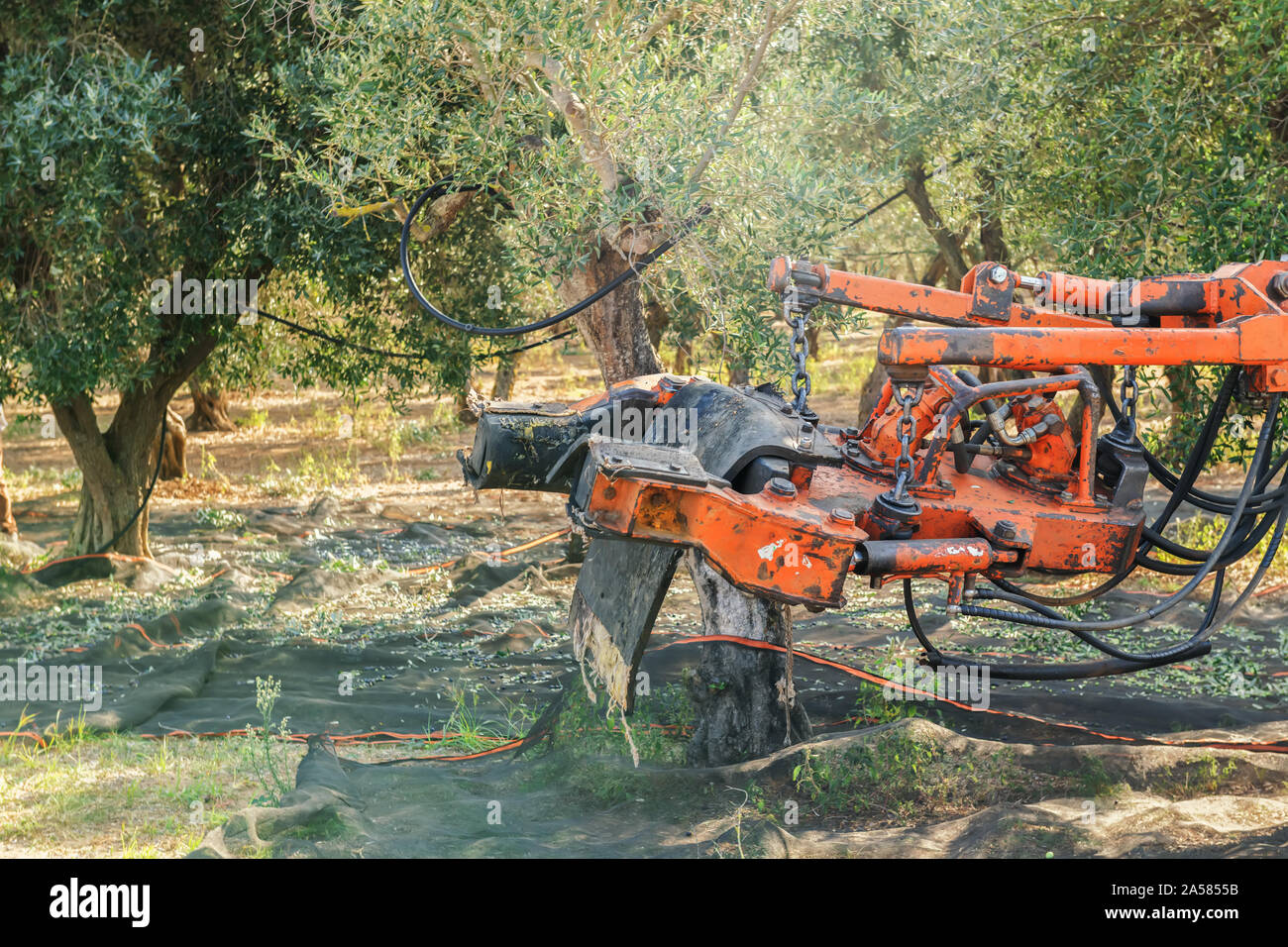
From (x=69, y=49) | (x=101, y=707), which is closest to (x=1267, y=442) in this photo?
(x=101, y=707)

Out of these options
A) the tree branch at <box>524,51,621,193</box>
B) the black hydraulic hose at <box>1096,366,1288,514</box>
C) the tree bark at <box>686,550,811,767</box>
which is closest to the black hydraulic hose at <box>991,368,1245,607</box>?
the black hydraulic hose at <box>1096,366,1288,514</box>

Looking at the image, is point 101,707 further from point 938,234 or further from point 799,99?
point 938,234

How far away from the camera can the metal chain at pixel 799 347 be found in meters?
4.39

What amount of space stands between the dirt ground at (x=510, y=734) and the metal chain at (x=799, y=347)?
163 centimetres

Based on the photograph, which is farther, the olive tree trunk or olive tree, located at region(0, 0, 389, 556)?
→ olive tree, located at region(0, 0, 389, 556)

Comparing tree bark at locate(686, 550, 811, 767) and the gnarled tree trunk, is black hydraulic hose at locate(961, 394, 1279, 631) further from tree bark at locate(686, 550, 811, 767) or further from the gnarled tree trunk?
the gnarled tree trunk

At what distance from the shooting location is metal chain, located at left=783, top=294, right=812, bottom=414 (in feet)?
14.4

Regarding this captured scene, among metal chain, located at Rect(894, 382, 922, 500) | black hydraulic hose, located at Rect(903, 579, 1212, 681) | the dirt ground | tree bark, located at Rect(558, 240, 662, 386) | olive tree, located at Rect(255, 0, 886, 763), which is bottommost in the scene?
the dirt ground

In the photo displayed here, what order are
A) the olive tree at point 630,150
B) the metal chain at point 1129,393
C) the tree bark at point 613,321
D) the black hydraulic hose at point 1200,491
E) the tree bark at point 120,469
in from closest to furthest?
the metal chain at point 1129,393, the black hydraulic hose at point 1200,491, the olive tree at point 630,150, the tree bark at point 613,321, the tree bark at point 120,469

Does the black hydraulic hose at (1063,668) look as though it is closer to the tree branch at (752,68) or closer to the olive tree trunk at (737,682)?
the olive tree trunk at (737,682)

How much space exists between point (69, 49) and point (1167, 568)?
8.38 m

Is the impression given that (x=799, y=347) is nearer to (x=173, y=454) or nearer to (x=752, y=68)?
(x=752, y=68)

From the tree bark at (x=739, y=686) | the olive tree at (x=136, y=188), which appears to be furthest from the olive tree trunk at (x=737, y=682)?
the olive tree at (x=136, y=188)

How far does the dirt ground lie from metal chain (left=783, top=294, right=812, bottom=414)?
163 centimetres
